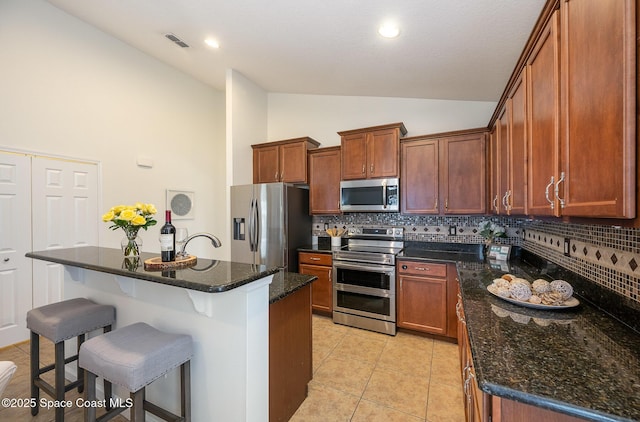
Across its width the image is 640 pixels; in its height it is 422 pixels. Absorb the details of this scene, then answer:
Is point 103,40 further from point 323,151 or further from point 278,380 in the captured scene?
point 278,380

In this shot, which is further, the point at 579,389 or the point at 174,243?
the point at 174,243

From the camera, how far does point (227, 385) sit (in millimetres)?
1372

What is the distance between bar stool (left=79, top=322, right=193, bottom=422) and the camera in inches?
45.6

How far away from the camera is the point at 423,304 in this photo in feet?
9.32

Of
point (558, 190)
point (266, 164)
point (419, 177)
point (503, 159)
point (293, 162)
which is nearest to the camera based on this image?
point (558, 190)

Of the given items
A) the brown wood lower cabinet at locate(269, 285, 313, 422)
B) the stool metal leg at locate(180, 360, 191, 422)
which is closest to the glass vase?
the stool metal leg at locate(180, 360, 191, 422)

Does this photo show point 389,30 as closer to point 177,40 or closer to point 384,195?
point 384,195

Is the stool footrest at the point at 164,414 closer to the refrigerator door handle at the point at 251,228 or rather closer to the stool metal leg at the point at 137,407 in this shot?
the stool metal leg at the point at 137,407

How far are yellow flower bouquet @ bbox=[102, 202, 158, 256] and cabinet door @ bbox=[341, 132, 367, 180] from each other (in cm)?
236

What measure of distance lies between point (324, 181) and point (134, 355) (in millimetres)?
2922

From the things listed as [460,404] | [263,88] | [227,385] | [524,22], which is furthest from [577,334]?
[263,88]

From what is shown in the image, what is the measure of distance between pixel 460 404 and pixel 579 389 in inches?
58.4

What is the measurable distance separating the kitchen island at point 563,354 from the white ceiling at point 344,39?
188cm

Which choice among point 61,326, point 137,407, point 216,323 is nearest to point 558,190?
point 216,323
